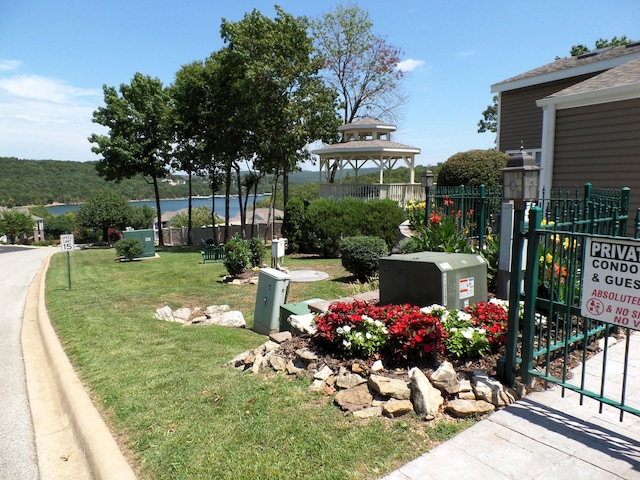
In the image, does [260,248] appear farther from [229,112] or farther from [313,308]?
[229,112]

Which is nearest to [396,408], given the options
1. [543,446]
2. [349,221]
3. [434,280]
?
[543,446]

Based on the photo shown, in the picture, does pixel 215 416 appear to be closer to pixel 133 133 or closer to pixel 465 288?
pixel 465 288

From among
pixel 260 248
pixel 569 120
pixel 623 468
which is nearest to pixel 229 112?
pixel 260 248

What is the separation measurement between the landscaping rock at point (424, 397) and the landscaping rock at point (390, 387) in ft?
0.21

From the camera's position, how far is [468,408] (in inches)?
139

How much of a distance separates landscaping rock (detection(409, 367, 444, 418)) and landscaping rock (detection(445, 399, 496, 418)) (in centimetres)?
10

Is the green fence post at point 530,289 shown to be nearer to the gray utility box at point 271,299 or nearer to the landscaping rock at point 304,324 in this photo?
the landscaping rock at point 304,324

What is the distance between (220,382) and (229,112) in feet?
71.5

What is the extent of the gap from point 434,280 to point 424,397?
1.86 metres

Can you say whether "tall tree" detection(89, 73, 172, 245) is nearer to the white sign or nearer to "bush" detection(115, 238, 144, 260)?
"bush" detection(115, 238, 144, 260)

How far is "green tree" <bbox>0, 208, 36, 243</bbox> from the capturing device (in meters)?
52.3

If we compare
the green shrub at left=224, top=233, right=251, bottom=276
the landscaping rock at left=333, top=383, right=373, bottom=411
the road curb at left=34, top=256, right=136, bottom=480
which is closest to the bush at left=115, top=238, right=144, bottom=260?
the green shrub at left=224, top=233, right=251, bottom=276

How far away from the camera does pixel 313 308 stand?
6383mm

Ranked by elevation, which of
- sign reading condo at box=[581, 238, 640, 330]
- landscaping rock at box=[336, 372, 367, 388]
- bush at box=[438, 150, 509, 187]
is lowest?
landscaping rock at box=[336, 372, 367, 388]
